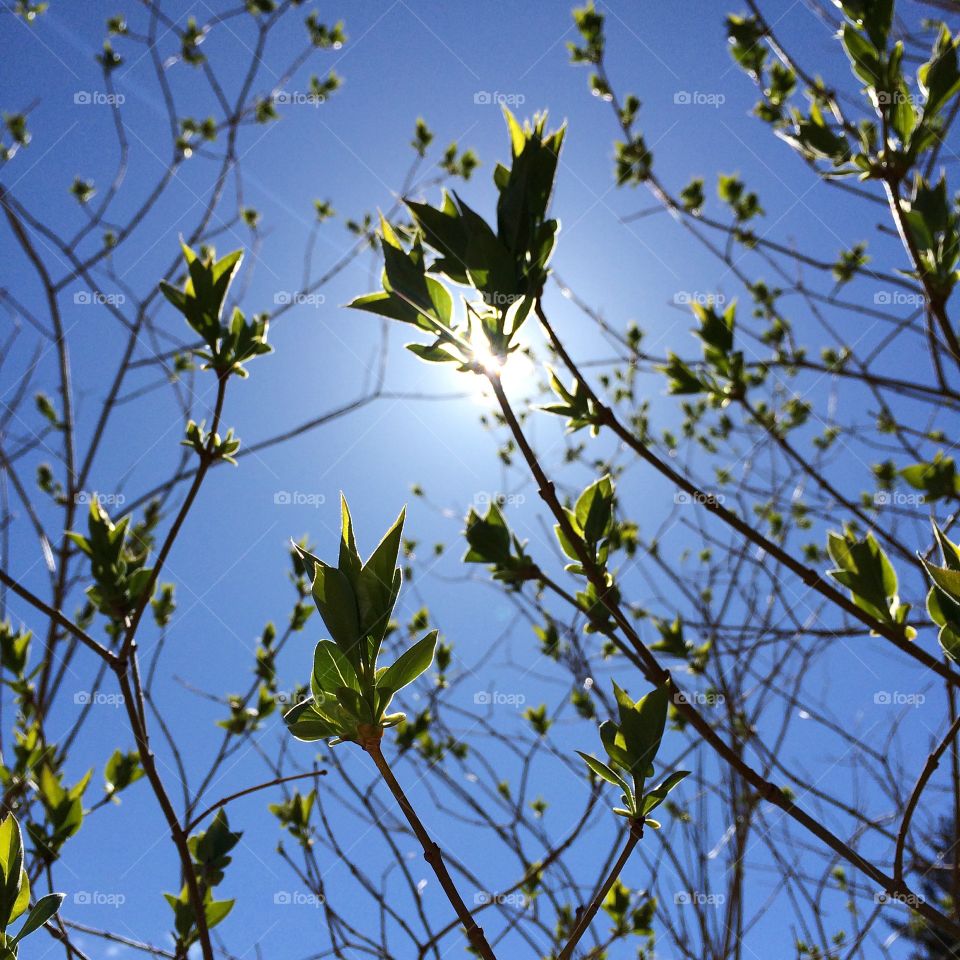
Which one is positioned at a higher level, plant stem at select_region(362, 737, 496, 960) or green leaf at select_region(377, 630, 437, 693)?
green leaf at select_region(377, 630, 437, 693)

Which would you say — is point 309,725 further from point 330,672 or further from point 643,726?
point 643,726

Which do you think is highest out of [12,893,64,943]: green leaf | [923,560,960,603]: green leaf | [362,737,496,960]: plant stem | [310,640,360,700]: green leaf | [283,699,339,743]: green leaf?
[923,560,960,603]: green leaf

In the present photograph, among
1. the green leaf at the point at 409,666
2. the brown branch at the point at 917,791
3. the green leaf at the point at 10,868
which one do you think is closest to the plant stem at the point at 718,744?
the brown branch at the point at 917,791

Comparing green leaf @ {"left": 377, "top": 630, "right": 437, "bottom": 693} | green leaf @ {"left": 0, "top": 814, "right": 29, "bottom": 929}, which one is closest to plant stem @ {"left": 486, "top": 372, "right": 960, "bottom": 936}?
green leaf @ {"left": 377, "top": 630, "right": 437, "bottom": 693}

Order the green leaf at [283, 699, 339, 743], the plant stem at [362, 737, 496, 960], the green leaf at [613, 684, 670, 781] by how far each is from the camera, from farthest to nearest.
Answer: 1. the green leaf at [613, 684, 670, 781]
2. the green leaf at [283, 699, 339, 743]
3. the plant stem at [362, 737, 496, 960]

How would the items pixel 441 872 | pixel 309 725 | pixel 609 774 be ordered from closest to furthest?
pixel 441 872, pixel 309 725, pixel 609 774

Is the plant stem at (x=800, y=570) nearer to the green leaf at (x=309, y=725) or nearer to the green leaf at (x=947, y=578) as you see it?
the green leaf at (x=947, y=578)

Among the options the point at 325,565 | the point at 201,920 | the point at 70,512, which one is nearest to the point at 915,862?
the point at 201,920

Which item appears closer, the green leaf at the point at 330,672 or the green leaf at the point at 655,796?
the green leaf at the point at 330,672

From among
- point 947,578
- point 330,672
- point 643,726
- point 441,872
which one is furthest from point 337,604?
point 947,578

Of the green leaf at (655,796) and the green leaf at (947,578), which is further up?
the green leaf at (947,578)

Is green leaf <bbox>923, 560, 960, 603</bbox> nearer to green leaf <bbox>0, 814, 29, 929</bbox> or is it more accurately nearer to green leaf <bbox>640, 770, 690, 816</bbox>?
green leaf <bbox>640, 770, 690, 816</bbox>

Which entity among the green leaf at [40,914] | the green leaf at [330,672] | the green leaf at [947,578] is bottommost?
the green leaf at [40,914]

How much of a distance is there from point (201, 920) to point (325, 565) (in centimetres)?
87
